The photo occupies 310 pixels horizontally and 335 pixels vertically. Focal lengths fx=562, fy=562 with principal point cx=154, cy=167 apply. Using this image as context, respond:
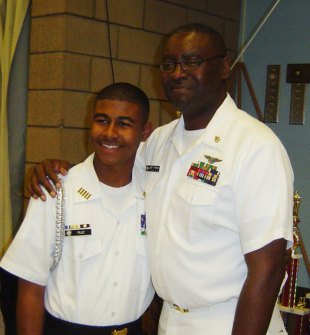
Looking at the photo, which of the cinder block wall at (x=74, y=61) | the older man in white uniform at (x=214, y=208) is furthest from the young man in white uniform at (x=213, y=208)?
the cinder block wall at (x=74, y=61)

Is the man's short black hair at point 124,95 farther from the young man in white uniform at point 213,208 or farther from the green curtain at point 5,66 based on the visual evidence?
the green curtain at point 5,66

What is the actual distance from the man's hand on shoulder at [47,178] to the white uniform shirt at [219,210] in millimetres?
284

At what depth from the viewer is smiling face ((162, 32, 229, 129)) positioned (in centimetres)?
161

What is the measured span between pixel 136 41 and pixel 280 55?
87 cm

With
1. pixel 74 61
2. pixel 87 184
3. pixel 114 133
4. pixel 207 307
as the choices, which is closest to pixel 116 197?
pixel 87 184

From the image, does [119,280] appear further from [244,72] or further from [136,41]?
[244,72]

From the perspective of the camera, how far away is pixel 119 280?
163cm

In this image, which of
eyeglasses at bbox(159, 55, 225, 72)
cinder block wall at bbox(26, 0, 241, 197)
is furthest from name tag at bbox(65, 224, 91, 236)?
cinder block wall at bbox(26, 0, 241, 197)

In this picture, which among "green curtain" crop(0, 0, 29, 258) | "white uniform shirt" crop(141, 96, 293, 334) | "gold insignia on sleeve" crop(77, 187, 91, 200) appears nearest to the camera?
"white uniform shirt" crop(141, 96, 293, 334)

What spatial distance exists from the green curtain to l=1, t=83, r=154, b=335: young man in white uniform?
104 cm

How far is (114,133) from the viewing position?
1.65m

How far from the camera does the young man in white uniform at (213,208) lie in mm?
1442

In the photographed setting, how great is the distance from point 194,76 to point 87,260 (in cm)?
61

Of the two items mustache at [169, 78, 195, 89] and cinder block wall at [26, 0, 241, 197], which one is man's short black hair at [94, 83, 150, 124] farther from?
cinder block wall at [26, 0, 241, 197]
